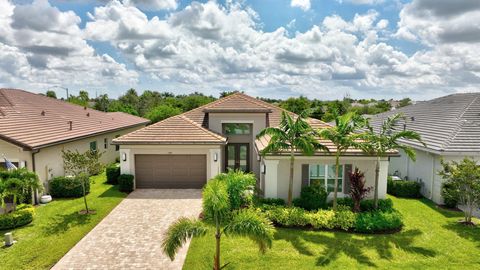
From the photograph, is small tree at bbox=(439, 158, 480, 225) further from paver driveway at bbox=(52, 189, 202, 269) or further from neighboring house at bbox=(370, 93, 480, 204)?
paver driveway at bbox=(52, 189, 202, 269)

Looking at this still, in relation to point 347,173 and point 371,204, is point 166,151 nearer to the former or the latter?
point 347,173

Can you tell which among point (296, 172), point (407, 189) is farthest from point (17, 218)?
point (407, 189)

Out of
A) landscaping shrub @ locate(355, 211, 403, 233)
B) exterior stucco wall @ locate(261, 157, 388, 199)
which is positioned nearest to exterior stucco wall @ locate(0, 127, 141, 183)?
exterior stucco wall @ locate(261, 157, 388, 199)

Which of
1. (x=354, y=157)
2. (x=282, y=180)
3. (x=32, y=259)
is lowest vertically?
(x=32, y=259)

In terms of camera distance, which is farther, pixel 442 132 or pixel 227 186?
pixel 442 132

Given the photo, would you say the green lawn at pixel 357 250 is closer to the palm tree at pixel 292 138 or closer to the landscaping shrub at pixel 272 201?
the landscaping shrub at pixel 272 201

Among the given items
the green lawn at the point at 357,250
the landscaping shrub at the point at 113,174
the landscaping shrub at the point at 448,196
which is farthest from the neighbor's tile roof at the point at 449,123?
the landscaping shrub at the point at 113,174

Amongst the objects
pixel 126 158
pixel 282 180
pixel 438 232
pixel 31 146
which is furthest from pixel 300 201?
pixel 31 146

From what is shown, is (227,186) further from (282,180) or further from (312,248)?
(282,180)
